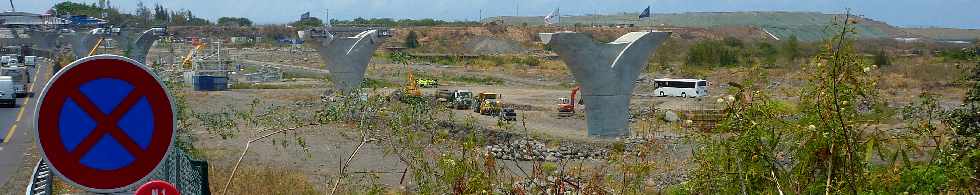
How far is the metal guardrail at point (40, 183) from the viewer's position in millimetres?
9781

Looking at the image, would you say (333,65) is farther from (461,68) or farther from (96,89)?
(96,89)

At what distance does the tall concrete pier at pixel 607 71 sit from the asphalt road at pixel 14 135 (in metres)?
13.9

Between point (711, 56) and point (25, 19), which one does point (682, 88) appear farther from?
point (25, 19)

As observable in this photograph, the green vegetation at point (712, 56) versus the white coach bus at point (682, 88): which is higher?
the green vegetation at point (712, 56)

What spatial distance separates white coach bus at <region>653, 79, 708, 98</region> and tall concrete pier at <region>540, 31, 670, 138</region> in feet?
62.2

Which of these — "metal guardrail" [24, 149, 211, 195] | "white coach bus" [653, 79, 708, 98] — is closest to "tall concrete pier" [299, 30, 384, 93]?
"white coach bus" [653, 79, 708, 98]

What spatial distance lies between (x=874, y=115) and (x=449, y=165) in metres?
1.83

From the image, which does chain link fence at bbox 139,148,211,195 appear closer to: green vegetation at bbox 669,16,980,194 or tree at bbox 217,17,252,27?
green vegetation at bbox 669,16,980,194

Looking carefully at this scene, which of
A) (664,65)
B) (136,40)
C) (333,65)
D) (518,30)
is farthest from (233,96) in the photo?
(518,30)

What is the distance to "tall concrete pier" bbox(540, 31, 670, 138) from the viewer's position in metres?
29.1

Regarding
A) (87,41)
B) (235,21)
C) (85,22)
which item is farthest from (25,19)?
(235,21)

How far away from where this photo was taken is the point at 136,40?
59000 mm

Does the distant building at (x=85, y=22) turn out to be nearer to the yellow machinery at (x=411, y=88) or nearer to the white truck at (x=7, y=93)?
the white truck at (x=7, y=93)

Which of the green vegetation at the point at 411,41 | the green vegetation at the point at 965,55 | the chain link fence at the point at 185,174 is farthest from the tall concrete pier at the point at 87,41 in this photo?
the chain link fence at the point at 185,174
